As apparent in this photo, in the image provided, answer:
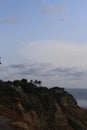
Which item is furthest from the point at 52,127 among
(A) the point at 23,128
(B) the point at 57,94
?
(A) the point at 23,128

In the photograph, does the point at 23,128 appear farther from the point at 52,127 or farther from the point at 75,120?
the point at 75,120

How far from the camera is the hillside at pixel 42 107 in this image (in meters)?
58.4

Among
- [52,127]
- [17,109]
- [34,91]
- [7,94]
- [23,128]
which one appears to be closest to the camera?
[23,128]

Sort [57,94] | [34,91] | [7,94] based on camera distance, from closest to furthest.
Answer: [7,94], [34,91], [57,94]

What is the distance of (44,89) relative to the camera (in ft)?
275

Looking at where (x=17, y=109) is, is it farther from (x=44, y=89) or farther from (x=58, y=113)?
(x=44, y=89)

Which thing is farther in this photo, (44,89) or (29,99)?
(44,89)

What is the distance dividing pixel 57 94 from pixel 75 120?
812 cm

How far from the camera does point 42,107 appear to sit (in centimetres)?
7100

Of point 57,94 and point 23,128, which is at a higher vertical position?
point 57,94

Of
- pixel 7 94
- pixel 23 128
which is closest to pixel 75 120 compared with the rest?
pixel 7 94

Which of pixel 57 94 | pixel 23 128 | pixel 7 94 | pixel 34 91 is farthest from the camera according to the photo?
pixel 57 94

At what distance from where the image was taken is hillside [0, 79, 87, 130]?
58.4 metres

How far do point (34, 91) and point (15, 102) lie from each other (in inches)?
754
